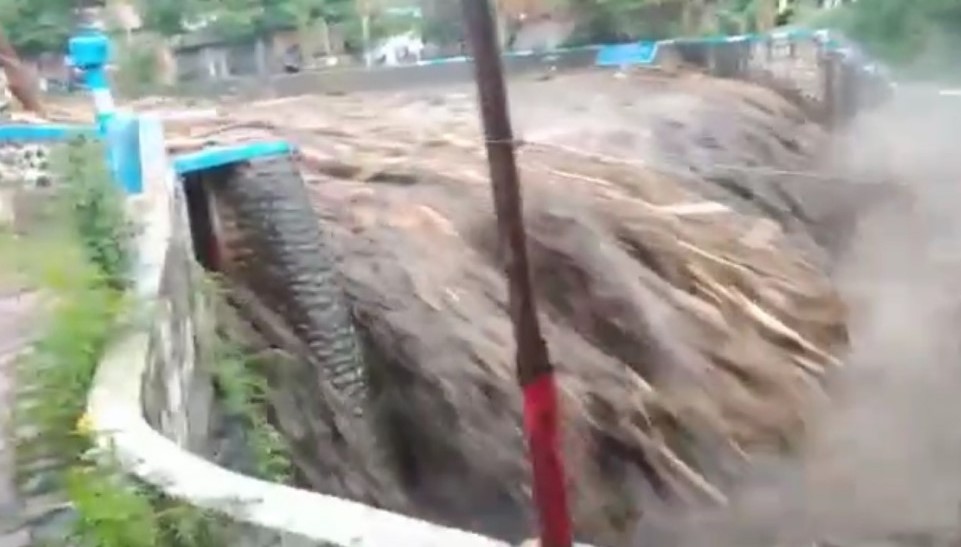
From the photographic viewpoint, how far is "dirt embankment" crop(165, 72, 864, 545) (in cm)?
542

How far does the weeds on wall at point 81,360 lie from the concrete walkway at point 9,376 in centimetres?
9

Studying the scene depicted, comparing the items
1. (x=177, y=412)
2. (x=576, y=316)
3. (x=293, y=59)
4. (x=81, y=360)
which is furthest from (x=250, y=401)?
(x=293, y=59)

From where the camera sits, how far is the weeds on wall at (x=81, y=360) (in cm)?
266

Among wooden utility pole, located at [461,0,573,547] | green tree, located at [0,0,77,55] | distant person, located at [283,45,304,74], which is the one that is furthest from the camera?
distant person, located at [283,45,304,74]

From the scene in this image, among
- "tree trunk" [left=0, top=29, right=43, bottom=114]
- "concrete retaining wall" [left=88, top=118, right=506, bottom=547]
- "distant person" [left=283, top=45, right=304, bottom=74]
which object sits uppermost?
"tree trunk" [left=0, top=29, right=43, bottom=114]

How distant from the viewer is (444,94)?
39.8 ft

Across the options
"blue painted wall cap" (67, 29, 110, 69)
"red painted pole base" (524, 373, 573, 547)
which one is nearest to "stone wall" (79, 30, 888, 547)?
"red painted pole base" (524, 373, 573, 547)

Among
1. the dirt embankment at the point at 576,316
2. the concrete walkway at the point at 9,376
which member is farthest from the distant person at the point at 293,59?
the concrete walkway at the point at 9,376

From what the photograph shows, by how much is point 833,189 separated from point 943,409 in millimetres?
4264

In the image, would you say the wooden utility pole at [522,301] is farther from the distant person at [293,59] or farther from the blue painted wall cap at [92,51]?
the distant person at [293,59]

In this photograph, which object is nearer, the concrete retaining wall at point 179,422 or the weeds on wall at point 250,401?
the concrete retaining wall at point 179,422

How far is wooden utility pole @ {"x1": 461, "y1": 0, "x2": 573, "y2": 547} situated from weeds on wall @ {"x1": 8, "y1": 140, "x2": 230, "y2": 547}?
66 cm

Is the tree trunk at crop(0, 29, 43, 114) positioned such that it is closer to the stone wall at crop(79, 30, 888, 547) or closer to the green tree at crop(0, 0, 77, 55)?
the stone wall at crop(79, 30, 888, 547)

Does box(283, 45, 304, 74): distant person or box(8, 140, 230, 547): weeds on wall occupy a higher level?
box(8, 140, 230, 547): weeds on wall
